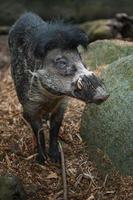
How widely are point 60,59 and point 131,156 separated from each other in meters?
0.99

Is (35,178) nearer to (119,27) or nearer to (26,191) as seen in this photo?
(26,191)

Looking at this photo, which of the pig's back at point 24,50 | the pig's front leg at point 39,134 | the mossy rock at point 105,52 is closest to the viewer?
the pig's back at point 24,50

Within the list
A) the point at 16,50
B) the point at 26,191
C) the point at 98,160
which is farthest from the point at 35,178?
the point at 16,50

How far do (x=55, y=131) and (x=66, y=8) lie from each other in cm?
419

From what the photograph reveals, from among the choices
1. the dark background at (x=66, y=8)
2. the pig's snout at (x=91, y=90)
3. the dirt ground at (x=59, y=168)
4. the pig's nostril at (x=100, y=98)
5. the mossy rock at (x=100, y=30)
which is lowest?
the dirt ground at (x=59, y=168)

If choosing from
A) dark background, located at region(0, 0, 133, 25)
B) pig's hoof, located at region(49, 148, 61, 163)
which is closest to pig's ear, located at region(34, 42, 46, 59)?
pig's hoof, located at region(49, 148, 61, 163)

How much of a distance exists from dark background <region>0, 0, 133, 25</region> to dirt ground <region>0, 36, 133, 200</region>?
3.19 m

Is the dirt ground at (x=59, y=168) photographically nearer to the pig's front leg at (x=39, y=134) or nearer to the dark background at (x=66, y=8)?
the pig's front leg at (x=39, y=134)

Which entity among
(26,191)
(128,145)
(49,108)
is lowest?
(26,191)

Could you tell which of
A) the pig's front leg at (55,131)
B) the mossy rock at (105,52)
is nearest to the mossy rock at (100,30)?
the mossy rock at (105,52)

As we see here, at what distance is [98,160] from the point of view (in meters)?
4.95

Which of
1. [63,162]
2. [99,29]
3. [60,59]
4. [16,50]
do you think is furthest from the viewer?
[99,29]

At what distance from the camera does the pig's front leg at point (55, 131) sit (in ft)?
16.6

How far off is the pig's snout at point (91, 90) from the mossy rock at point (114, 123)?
Result: 609mm
